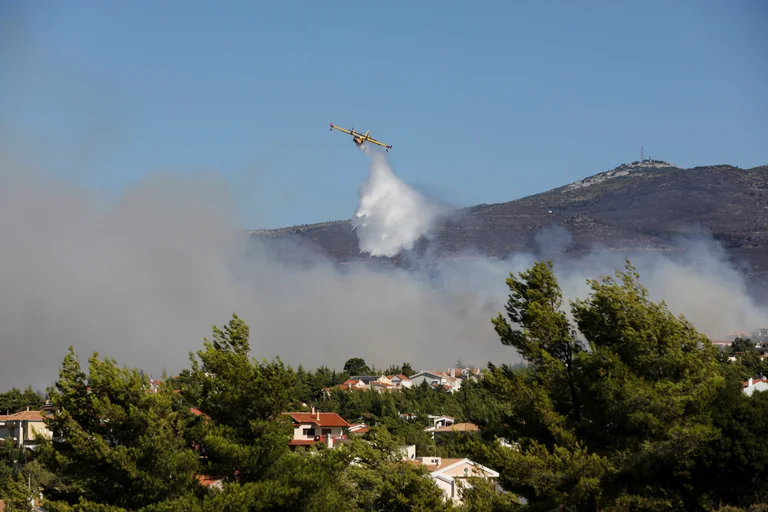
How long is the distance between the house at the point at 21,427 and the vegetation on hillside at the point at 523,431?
173ft

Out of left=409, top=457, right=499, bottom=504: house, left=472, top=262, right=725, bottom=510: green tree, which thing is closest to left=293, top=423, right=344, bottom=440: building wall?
left=409, top=457, right=499, bottom=504: house

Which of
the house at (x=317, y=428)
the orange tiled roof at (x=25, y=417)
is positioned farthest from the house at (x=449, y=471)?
the orange tiled roof at (x=25, y=417)

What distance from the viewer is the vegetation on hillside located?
111ft

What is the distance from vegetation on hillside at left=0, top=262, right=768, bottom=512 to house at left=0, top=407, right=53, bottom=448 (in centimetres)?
5267

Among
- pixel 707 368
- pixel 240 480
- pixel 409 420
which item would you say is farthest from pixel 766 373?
pixel 240 480

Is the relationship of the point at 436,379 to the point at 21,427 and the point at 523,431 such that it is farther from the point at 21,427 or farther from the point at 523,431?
the point at 523,431

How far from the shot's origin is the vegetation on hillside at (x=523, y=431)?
111ft

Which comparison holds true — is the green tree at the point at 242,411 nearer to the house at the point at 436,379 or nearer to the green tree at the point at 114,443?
the green tree at the point at 114,443

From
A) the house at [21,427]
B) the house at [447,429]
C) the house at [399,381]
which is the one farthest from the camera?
the house at [399,381]

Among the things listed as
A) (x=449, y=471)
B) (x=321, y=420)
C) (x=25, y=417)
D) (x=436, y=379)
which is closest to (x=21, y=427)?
(x=25, y=417)

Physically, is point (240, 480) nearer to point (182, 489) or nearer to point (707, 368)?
point (182, 489)

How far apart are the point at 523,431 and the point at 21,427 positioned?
6398 centimetres

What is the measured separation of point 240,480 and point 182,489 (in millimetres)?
1822

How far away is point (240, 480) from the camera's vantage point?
121 feet
